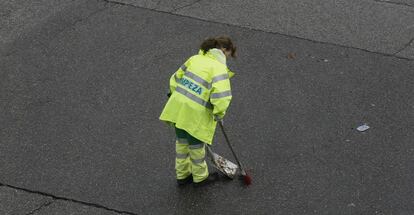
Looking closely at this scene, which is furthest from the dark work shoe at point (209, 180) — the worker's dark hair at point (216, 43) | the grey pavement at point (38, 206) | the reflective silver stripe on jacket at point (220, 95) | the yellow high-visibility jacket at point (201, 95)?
the worker's dark hair at point (216, 43)

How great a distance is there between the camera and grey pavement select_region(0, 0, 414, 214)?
582 cm

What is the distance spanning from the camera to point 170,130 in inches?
261

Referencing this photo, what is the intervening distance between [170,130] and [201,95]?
1454 mm

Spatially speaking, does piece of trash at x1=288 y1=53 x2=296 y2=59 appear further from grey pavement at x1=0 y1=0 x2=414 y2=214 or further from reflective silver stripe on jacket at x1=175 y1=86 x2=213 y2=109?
reflective silver stripe on jacket at x1=175 y1=86 x2=213 y2=109

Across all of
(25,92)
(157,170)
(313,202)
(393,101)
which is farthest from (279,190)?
(25,92)

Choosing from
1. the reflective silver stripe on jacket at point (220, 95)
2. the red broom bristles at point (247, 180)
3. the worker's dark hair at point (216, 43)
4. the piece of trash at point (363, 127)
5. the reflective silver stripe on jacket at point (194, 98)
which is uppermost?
the worker's dark hair at point (216, 43)

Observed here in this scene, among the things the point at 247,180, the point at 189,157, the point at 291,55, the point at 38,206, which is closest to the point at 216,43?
the point at 189,157

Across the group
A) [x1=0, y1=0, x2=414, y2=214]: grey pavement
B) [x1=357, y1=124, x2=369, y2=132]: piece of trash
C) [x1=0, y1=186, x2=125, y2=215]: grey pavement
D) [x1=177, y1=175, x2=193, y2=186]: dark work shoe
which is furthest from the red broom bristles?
[x1=357, y1=124, x2=369, y2=132]: piece of trash

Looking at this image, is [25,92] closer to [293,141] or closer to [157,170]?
[157,170]

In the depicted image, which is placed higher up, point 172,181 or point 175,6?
point 175,6

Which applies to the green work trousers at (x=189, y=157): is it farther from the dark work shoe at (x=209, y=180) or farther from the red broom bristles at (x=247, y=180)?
the red broom bristles at (x=247, y=180)

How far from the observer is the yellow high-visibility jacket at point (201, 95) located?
16.9 ft

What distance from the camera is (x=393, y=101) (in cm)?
723

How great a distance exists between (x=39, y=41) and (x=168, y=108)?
3614 millimetres
